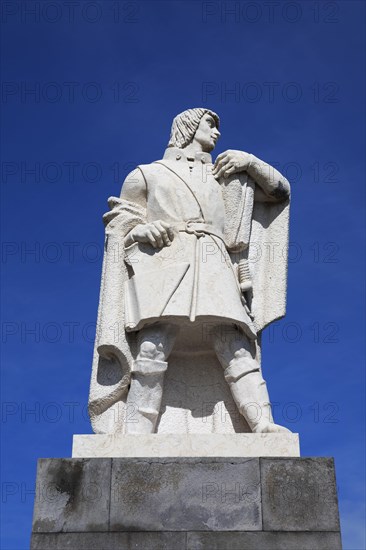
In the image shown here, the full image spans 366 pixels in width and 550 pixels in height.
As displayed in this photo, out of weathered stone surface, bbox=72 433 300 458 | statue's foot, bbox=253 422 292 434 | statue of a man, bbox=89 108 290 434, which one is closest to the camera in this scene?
weathered stone surface, bbox=72 433 300 458

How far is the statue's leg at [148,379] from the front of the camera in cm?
770

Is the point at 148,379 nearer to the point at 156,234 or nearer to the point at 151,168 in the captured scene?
the point at 156,234

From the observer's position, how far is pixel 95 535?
675 cm

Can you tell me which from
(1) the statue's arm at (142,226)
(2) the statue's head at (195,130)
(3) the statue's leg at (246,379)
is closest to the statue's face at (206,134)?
(2) the statue's head at (195,130)

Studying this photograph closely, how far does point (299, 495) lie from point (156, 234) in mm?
3105

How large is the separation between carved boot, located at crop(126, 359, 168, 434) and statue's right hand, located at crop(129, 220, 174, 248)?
1.33m

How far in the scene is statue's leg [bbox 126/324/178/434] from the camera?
770 centimetres

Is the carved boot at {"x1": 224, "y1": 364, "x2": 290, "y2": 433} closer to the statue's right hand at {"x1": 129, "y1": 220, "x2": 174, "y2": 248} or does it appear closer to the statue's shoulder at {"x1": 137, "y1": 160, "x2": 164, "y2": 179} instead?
the statue's right hand at {"x1": 129, "y1": 220, "x2": 174, "y2": 248}

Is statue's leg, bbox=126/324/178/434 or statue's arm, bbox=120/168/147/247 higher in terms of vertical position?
statue's arm, bbox=120/168/147/247

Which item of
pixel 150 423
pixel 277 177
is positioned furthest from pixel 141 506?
pixel 277 177

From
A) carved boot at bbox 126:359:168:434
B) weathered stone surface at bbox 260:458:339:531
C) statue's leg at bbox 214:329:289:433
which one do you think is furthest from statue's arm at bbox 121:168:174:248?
weathered stone surface at bbox 260:458:339:531

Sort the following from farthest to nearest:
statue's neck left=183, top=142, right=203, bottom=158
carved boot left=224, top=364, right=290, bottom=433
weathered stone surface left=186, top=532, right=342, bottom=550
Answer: statue's neck left=183, top=142, right=203, bottom=158 → carved boot left=224, top=364, right=290, bottom=433 → weathered stone surface left=186, top=532, right=342, bottom=550

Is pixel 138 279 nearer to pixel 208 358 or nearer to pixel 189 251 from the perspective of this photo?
pixel 189 251

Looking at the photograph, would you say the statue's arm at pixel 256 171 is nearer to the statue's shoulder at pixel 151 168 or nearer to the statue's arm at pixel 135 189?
the statue's shoulder at pixel 151 168
